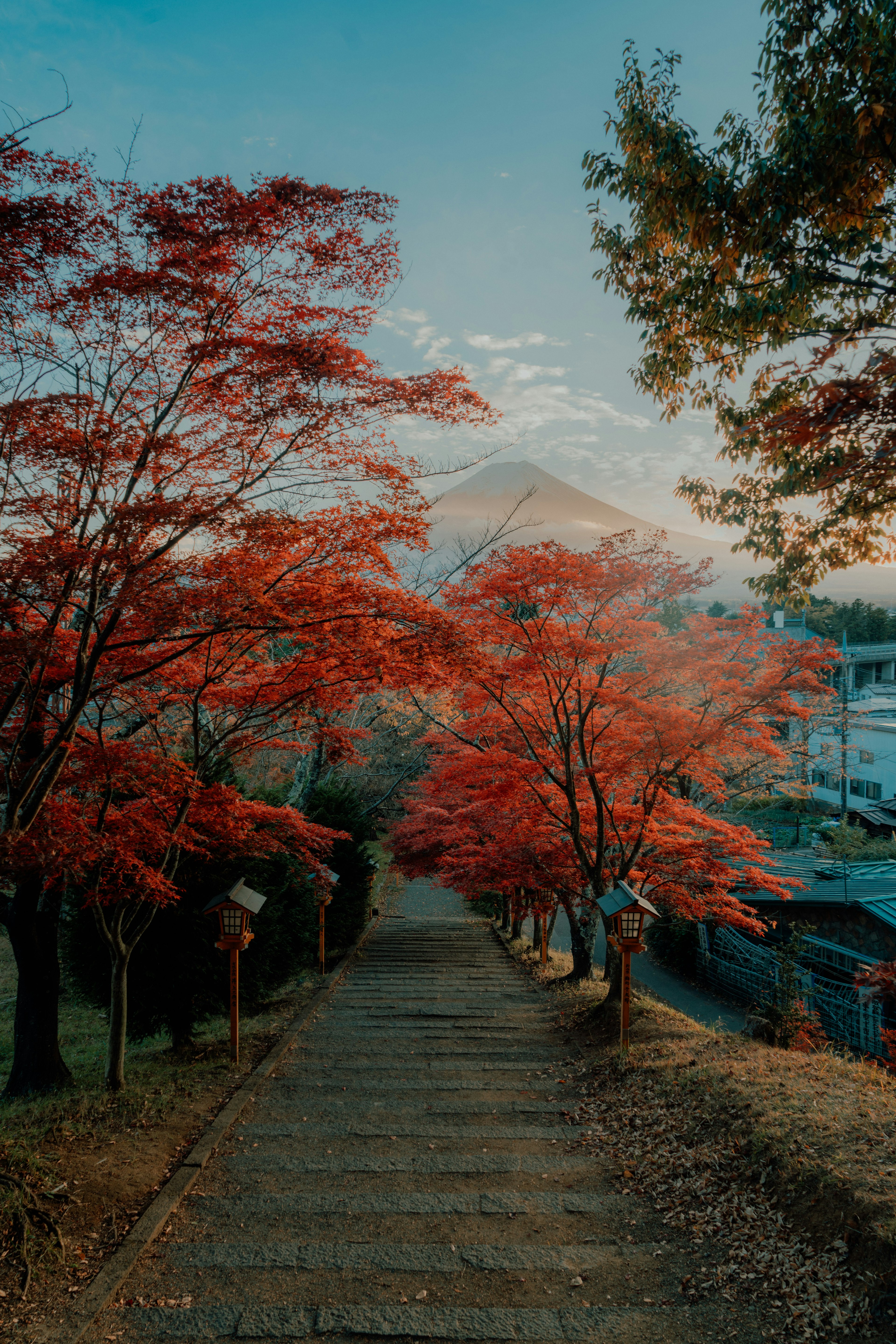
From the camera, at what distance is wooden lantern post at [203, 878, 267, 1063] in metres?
7.23

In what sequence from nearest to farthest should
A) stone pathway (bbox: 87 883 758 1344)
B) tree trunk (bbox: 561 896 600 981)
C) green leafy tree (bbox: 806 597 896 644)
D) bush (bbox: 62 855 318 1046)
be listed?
stone pathway (bbox: 87 883 758 1344), bush (bbox: 62 855 318 1046), tree trunk (bbox: 561 896 600 981), green leafy tree (bbox: 806 597 896 644)

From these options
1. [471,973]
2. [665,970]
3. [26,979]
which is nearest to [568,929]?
[665,970]

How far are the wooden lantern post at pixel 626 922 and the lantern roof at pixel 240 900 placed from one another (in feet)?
12.0

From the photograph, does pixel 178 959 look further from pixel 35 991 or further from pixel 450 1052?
pixel 450 1052

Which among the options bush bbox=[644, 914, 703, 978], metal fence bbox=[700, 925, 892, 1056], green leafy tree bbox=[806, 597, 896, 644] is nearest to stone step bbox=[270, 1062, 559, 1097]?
metal fence bbox=[700, 925, 892, 1056]

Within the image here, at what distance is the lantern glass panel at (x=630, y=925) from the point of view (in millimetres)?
7156

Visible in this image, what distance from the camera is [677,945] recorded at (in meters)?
17.4

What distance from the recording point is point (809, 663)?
32.9 ft

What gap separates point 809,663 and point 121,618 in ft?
29.6

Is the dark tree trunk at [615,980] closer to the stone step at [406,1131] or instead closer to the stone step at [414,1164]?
the stone step at [406,1131]

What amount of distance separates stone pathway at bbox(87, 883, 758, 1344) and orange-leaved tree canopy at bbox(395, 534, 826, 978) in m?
3.38

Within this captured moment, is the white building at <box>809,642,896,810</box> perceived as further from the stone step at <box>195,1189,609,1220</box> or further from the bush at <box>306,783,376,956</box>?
the stone step at <box>195,1189,609,1220</box>

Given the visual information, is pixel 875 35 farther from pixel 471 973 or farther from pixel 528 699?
pixel 471 973

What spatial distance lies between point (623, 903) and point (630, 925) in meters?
0.31
